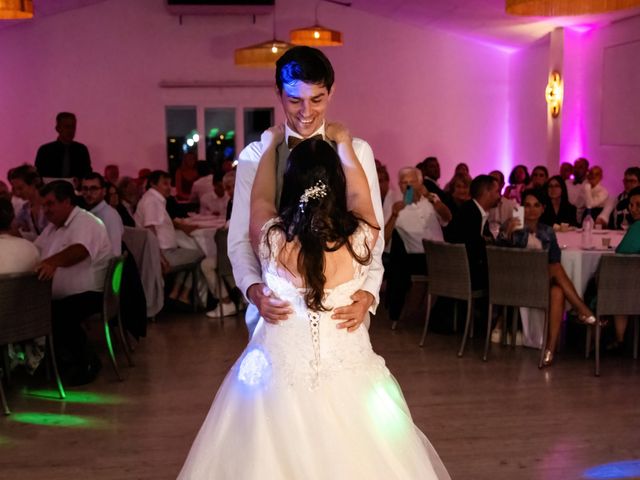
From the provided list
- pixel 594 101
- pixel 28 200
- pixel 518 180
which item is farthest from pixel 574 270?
pixel 594 101

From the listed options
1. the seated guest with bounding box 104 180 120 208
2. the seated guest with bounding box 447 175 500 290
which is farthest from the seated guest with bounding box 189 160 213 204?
the seated guest with bounding box 447 175 500 290

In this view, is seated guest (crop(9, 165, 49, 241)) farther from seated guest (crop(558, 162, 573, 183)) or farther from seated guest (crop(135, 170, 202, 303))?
seated guest (crop(558, 162, 573, 183))

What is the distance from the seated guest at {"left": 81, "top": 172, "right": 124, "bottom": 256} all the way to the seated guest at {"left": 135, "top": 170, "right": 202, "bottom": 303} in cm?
103

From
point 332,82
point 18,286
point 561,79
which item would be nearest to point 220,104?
point 561,79

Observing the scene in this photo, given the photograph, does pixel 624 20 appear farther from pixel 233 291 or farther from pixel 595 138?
pixel 233 291

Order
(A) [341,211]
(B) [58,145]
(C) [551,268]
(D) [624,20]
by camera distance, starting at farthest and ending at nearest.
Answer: (D) [624,20]
(B) [58,145]
(C) [551,268]
(A) [341,211]

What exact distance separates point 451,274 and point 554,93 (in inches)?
233

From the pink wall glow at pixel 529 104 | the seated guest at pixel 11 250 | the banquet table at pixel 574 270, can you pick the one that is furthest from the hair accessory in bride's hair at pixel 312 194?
the pink wall glow at pixel 529 104

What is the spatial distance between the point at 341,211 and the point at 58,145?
247 inches

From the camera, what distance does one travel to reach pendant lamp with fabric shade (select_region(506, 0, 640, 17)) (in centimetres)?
471

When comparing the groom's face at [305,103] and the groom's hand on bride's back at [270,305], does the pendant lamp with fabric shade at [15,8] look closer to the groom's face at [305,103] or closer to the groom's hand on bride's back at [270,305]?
the groom's face at [305,103]

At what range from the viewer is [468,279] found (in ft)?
19.4

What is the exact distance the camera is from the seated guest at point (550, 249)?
5.79 meters

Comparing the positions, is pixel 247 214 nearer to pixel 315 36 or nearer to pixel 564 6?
pixel 564 6
